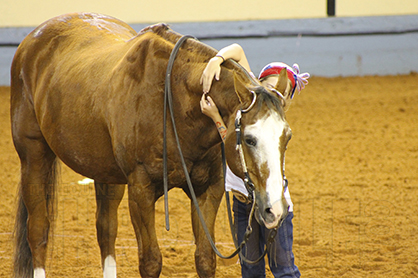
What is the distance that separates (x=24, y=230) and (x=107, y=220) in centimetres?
60

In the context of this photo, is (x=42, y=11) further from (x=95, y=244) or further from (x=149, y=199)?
(x=149, y=199)

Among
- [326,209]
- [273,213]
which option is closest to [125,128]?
[273,213]

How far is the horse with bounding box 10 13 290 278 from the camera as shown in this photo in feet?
6.45

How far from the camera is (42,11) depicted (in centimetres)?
947

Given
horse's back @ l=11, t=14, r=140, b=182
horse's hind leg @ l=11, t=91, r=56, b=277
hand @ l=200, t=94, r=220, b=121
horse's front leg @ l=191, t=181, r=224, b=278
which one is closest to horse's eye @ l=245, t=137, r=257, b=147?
hand @ l=200, t=94, r=220, b=121

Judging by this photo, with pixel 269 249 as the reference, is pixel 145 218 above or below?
above

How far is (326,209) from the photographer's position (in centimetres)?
435

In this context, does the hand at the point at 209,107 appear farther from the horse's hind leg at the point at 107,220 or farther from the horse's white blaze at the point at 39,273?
the horse's white blaze at the point at 39,273

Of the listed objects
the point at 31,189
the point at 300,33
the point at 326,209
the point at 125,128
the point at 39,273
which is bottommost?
the point at 39,273

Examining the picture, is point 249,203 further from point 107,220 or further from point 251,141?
point 107,220

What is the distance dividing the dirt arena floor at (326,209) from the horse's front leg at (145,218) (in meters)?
0.87

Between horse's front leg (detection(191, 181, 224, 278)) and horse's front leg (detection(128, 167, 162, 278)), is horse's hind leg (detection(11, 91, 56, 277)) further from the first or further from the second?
horse's front leg (detection(191, 181, 224, 278))

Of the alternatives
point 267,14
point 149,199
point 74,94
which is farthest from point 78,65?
point 267,14

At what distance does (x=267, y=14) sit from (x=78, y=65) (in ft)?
24.9
